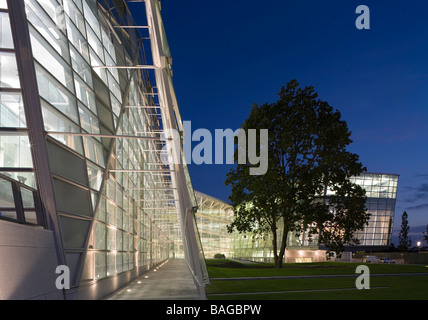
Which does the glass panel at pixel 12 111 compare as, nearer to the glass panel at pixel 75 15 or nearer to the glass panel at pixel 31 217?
the glass panel at pixel 31 217

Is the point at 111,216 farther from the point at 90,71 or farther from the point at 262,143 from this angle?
the point at 262,143

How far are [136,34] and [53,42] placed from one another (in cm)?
1892

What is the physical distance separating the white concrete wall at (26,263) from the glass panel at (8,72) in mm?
3867

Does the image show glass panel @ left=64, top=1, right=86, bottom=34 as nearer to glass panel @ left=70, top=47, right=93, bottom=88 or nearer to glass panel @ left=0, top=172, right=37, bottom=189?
glass panel @ left=70, top=47, right=93, bottom=88

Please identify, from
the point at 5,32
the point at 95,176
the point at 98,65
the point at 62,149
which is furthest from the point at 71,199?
the point at 98,65

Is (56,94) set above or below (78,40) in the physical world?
below

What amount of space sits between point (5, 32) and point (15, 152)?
3.13 m

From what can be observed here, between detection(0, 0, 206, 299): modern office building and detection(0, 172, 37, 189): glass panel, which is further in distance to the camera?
detection(0, 172, 37, 189): glass panel

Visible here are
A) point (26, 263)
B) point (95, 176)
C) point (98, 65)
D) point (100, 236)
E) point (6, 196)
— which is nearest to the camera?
point (26, 263)

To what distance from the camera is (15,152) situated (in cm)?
1134

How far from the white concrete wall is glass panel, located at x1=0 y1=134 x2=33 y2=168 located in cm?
Answer: 190

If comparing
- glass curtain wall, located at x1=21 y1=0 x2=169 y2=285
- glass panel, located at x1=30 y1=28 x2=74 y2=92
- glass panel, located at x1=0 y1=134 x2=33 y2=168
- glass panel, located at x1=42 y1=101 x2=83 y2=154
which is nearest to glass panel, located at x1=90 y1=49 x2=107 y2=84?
glass curtain wall, located at x1=21 y1=0 x2=169 y2=285

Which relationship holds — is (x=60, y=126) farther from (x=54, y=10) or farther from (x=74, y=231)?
(x=54, y=10)

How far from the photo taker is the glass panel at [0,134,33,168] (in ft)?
36.1
